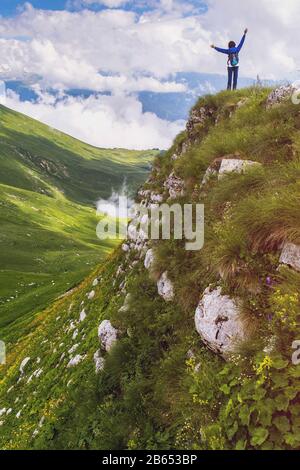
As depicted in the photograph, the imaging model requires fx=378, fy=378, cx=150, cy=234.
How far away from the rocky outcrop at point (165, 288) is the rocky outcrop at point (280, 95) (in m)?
9.46

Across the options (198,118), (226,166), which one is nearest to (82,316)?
(226,166)

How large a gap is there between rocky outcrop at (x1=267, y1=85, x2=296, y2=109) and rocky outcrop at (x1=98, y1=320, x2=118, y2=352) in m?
11.8

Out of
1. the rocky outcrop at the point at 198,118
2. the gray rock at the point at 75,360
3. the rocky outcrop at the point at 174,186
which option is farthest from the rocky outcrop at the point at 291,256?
the rocky outcrop at the point at 198,118

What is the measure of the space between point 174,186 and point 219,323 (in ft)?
36.1

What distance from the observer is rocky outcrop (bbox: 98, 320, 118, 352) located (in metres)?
13.4

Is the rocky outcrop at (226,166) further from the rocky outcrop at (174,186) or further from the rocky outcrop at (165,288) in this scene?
the rocky outcrop at (165,288)

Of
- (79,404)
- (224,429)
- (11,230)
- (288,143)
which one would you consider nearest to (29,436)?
(79,404)

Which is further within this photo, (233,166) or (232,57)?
(232,57)

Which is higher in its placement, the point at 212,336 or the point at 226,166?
the point at 226,166

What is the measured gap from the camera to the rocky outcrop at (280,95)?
16203mm

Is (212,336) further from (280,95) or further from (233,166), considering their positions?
(280,95)

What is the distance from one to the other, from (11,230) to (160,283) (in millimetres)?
184549

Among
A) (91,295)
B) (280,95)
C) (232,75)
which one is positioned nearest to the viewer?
(280,95)

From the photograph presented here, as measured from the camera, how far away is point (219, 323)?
29.8 feet
